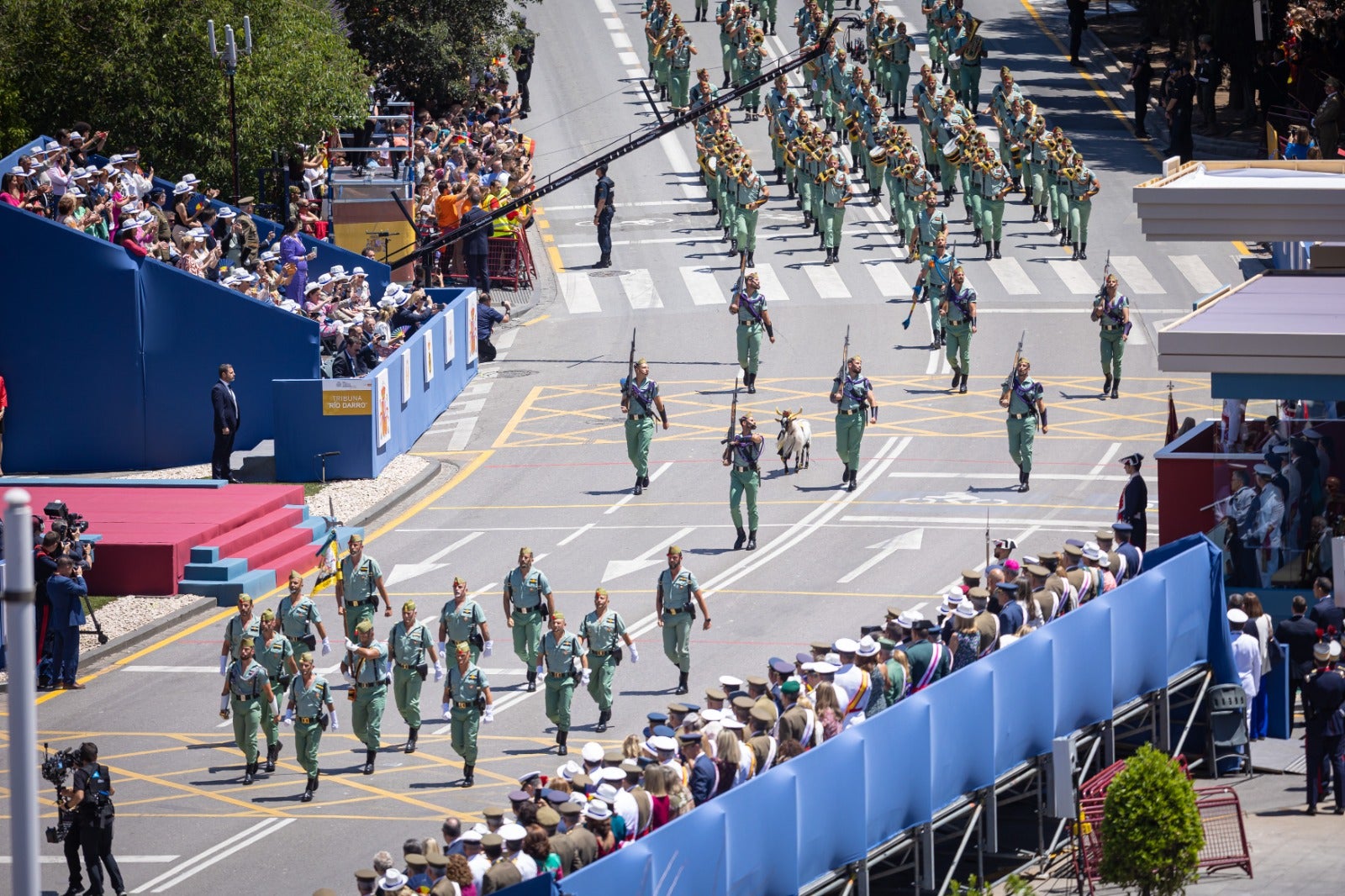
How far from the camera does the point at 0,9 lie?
40000mm

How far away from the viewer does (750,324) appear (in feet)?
116

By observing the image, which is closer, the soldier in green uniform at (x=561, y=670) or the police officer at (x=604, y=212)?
the soldier in green uniform at (x=561, y=670)

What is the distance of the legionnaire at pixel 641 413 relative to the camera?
30.4m

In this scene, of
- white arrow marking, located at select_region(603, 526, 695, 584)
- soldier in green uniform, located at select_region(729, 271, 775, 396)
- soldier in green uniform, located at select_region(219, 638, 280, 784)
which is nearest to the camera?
soldier in green uniform, located at select_region(219, 638, 280, 784)

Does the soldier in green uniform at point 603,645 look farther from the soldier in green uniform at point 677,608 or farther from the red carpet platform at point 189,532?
the red carpet platform at point 189,532

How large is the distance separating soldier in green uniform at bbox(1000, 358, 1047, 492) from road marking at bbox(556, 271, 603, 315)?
43.7 ft

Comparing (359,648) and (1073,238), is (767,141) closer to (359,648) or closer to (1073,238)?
(1073,238)

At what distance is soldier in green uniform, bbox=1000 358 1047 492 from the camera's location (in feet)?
99.7

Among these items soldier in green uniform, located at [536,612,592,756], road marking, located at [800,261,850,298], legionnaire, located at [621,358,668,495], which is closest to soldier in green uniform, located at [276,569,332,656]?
soldier in green uniform, located at [536,612,592,756]

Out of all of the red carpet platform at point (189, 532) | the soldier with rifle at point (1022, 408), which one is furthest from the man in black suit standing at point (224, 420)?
the soldier with rifle at point (1022, 408)

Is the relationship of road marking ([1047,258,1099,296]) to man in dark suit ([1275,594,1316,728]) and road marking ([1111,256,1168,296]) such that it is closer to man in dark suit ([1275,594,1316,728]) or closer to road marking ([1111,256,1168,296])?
road marking ([1111,256,1168,296])

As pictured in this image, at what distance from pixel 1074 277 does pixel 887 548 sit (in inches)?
615

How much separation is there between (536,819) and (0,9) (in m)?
28.3

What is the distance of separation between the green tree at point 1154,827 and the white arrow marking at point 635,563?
41.1 feet
